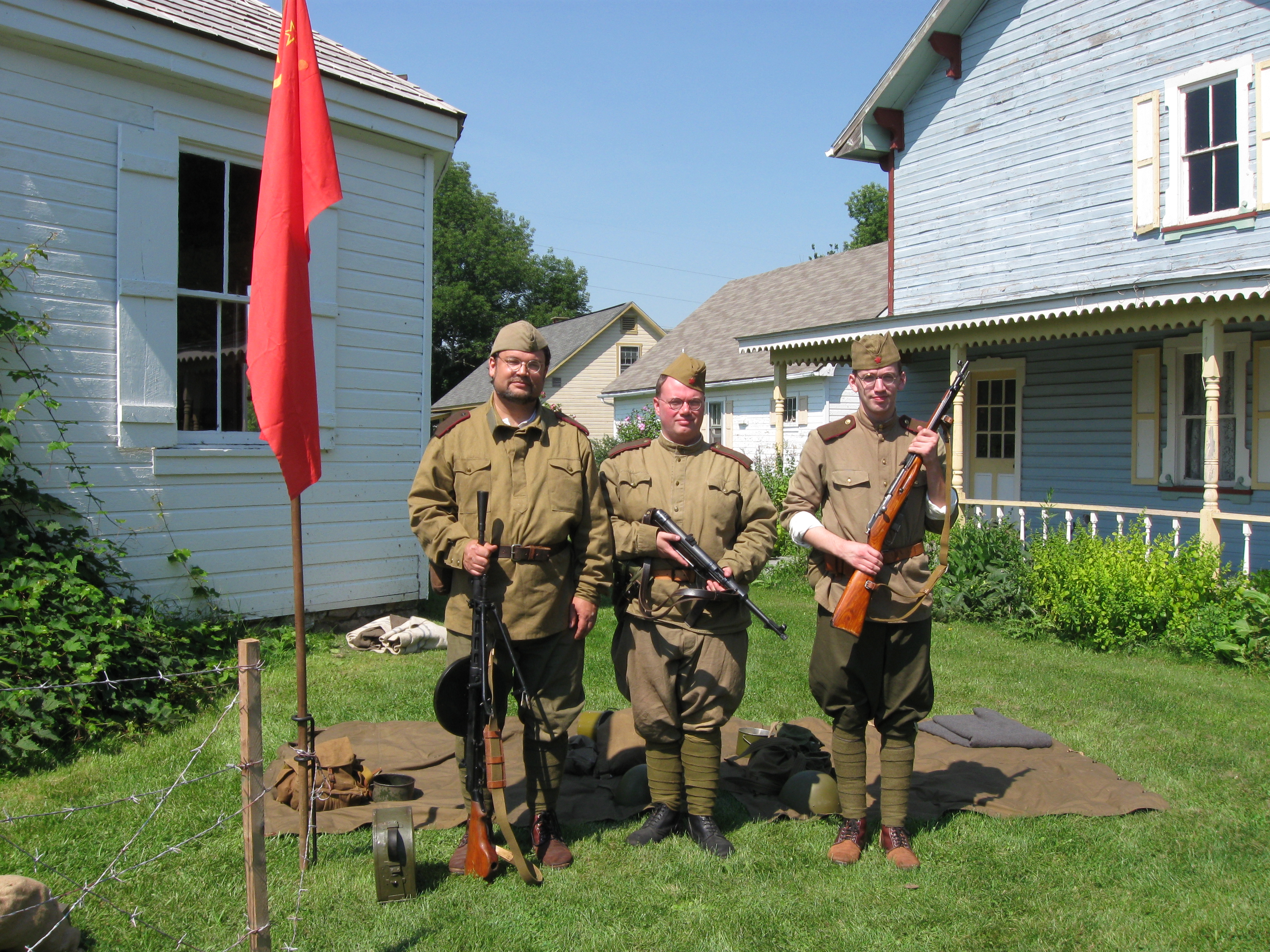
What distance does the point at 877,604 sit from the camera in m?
4.07

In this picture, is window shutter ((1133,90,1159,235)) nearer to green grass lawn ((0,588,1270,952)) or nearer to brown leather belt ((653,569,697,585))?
green grass lawn ((0,588,1270,952))

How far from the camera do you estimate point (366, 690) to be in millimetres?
6676

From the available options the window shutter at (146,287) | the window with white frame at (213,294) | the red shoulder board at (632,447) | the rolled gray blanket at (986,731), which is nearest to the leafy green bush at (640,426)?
the window with white frame at (213,294)

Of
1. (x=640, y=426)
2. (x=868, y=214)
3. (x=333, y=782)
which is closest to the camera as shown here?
(x=333, y=782)

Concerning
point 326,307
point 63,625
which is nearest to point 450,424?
point 63,625

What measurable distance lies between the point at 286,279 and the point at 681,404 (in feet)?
5.88

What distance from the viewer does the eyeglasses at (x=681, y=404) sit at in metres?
4.20

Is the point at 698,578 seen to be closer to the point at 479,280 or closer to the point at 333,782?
the point at 333,782

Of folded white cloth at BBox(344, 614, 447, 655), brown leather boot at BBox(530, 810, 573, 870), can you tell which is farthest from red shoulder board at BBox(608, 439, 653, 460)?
folded white cloth at BBox(344, 614, 447, 655)

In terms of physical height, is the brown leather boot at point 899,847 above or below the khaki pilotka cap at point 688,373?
below

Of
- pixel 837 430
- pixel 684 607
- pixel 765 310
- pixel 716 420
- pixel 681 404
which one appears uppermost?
pixel 765 310

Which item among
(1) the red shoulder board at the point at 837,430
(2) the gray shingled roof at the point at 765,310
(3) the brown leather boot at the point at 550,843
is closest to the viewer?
(3) the brown leather boot at the point at 550,843

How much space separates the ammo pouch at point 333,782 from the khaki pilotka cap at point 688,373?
245cm

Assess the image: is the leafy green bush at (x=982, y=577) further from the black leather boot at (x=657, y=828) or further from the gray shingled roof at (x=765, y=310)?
the gray shingled roof at (x=765, y=310)
